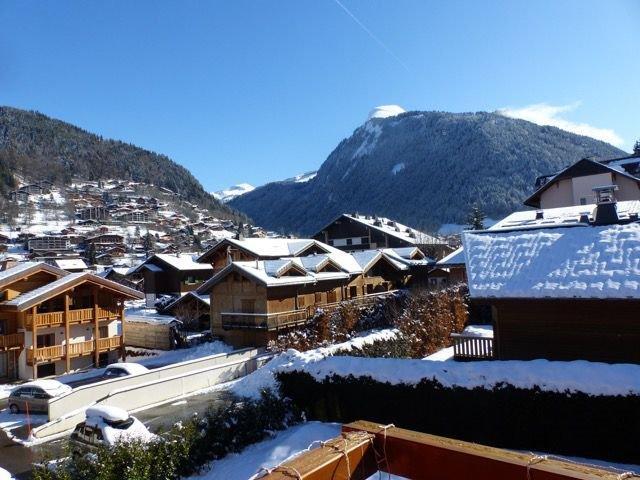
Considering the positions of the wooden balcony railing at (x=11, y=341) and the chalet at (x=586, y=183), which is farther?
the chalet at (x=586, y=183)

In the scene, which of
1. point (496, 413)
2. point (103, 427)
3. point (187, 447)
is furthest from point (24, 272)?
point (496, 413)

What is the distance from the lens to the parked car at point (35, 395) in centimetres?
2248

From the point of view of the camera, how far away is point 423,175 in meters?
179

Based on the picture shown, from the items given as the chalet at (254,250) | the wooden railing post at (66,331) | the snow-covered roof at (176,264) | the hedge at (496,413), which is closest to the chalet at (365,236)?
the chalet at (254,250)

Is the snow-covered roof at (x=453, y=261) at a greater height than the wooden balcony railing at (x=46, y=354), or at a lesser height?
greater

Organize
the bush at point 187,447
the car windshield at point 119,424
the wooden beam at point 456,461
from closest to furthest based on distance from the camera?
1. the wooden beam at point 456,461
2. the bush at point 187,447
3. the car windshield at point 119,424

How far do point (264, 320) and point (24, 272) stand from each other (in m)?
16.6

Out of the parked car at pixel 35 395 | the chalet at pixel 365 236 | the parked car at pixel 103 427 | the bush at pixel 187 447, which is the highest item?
the chalet at pixel 365 236

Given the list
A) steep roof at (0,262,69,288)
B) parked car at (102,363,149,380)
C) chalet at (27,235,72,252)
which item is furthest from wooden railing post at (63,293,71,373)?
chalet at (27,235,72,252)

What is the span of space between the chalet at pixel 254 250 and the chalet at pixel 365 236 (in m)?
19.1

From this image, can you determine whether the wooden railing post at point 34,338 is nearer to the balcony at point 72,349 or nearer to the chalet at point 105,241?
the balcony at point 72,349

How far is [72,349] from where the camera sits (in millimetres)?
31250

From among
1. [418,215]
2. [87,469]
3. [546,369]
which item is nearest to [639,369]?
[546,369]

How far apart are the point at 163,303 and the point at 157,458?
39.0 meters
